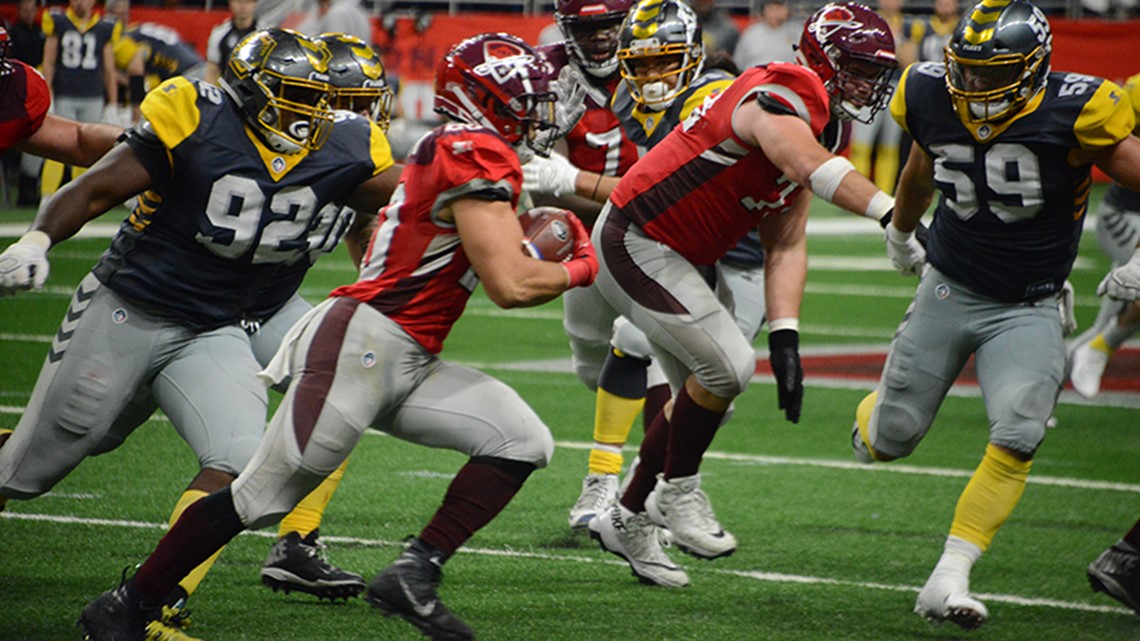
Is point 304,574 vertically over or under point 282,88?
under

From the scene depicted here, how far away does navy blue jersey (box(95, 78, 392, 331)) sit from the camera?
13.2 feet

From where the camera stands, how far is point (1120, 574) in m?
4.58

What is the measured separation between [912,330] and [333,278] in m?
7.53

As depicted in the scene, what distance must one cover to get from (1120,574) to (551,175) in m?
2.17

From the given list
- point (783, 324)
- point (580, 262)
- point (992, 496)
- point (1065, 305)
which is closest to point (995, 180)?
point (1065, 305)

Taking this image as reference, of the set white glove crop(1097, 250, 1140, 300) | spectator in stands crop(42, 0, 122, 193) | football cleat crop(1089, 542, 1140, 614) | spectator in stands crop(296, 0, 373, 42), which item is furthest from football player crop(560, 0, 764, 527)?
spectator in stands crop(42, 0, 122, 193)

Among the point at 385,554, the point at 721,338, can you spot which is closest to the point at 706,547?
the point at 721,338

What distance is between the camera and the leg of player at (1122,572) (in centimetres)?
457

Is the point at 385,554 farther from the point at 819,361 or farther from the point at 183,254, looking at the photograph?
the point at 819,361

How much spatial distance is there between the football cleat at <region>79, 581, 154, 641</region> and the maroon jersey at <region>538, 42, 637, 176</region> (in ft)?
8.24

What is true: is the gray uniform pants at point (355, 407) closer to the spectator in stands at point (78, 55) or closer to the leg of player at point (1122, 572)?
the leg of player at point (1122, 572)

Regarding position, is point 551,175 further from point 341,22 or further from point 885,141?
point 885,141

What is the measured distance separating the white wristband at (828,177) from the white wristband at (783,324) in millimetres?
566

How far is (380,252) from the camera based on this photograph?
3811 millimetres
